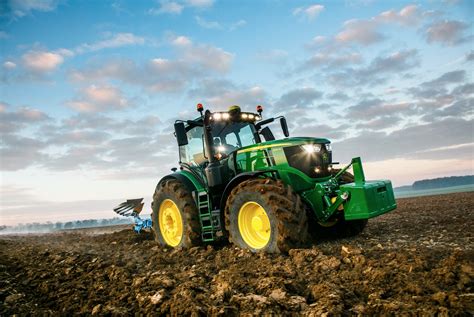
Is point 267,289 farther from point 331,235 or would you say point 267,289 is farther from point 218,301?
point 331,235

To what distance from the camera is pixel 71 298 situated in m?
3.83

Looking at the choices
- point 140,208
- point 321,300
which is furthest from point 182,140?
point 140,208

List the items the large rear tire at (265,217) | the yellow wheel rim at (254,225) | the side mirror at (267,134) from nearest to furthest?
1. the large rear tire at (265,217)
2. the yellow wheel rim at (254,225)
3. the side mirror at (267,134)

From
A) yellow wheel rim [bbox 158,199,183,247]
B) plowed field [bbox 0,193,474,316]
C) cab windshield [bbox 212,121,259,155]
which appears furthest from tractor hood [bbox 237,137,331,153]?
yellow wheel rim [bbox 158,199,183,247]

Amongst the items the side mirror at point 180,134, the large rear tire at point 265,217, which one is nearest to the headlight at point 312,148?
the large rear tire at point 265,217

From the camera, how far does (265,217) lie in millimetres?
5555

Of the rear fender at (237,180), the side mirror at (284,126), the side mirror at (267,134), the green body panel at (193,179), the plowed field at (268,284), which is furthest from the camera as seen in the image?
the side mirror at (267,134)

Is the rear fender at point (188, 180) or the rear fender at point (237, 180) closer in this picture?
the rear fender at point (237, 180)

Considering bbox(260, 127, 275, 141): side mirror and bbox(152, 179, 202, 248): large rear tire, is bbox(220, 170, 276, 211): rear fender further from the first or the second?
bbox(260, 127, 275, 141): side mirror

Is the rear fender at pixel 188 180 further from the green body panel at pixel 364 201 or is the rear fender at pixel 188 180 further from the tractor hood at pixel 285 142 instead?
the green body panel at pixel 364 201

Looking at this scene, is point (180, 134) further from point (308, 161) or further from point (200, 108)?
point (308, 161)

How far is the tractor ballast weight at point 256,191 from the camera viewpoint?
5156mm

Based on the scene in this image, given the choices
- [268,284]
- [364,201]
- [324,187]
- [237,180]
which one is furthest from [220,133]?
[268,284]

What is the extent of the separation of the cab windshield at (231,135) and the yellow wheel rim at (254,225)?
6.61 feet
